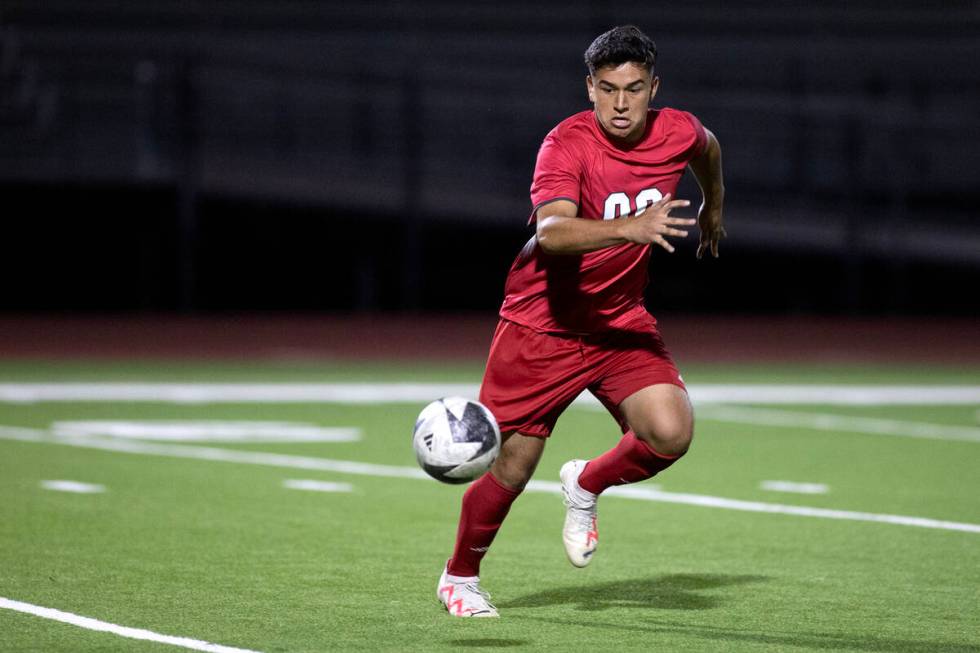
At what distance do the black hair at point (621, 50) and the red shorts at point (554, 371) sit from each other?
1.06 m

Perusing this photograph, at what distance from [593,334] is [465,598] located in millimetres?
1147

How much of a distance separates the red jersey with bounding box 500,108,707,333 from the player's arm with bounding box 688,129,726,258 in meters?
0.13

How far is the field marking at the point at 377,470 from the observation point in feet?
29.7

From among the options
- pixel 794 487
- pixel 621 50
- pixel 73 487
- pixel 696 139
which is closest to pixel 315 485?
pixel 73 487

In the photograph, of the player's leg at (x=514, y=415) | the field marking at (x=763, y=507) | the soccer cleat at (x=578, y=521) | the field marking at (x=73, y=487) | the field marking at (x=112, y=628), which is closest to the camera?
the field marking at (x=112, y=628)

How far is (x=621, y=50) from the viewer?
6098 millimetres

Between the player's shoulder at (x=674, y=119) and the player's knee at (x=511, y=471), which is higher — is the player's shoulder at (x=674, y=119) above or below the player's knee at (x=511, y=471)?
above

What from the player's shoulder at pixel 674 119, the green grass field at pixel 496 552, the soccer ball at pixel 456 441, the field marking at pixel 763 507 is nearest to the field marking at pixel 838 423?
the green grass field at pixel 496 552

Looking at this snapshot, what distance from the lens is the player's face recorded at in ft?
20.1

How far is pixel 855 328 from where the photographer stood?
77.8ft

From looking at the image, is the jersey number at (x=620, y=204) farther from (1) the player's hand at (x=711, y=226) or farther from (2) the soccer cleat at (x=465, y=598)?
(2) the soccer cleat at (x=465, y=598)

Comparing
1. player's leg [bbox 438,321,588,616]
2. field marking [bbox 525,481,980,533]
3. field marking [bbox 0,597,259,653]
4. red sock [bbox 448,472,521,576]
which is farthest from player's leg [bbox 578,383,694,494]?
field marking [bbox 525,481,980,533]

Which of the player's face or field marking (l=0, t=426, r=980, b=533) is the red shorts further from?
field marking (l=0, t=426, r=980, b=533)

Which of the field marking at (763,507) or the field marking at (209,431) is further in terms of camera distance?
the field marking at (209,431)
